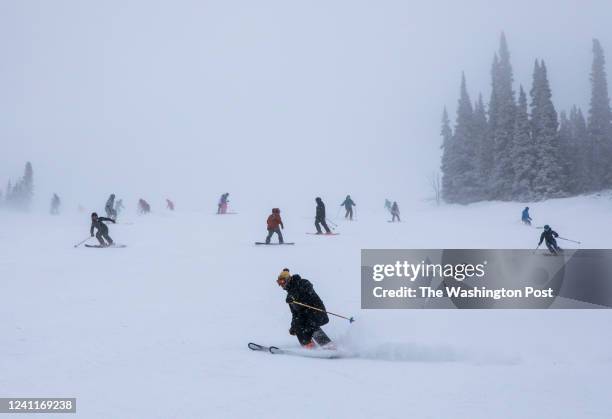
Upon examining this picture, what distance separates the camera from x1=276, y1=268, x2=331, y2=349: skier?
7508 mm

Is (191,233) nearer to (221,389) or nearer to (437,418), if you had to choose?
(221,389)

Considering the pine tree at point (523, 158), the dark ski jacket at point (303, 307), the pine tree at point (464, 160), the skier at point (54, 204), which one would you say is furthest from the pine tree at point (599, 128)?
the skier at point (54, 204)

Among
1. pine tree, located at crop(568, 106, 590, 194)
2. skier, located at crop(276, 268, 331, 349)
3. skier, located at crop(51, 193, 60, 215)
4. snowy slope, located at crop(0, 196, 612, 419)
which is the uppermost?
pine tree, located at crop(568, 106, 590, 194)

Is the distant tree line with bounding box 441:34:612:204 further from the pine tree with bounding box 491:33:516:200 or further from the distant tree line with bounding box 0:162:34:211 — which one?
the distant tree line with bounding box 0:162:34:211

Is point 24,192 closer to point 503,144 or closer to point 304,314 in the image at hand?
point 503,144

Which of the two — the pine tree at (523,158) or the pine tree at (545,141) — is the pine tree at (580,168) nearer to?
the pine tree at (545,141)

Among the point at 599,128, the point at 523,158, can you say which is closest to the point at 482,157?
the point at 523,158

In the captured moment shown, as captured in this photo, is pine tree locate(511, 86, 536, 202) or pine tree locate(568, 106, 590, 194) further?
pine tree locate(568, 106, 590, 194)

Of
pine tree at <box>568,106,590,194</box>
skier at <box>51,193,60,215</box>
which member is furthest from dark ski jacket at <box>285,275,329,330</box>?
skier at <box>51,193,60,215</box>

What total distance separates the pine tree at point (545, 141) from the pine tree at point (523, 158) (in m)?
0.54

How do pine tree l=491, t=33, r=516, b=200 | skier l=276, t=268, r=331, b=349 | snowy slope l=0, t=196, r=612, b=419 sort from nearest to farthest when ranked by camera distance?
snowy slope l=0, t=196, r=612, b=419 → skier l=276, t=268, r=331, b=349 → pine tree l=491, t=33, r=516, b=200

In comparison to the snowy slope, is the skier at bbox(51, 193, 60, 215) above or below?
above

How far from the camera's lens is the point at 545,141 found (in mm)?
43219

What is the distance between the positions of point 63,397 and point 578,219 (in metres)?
32.7
